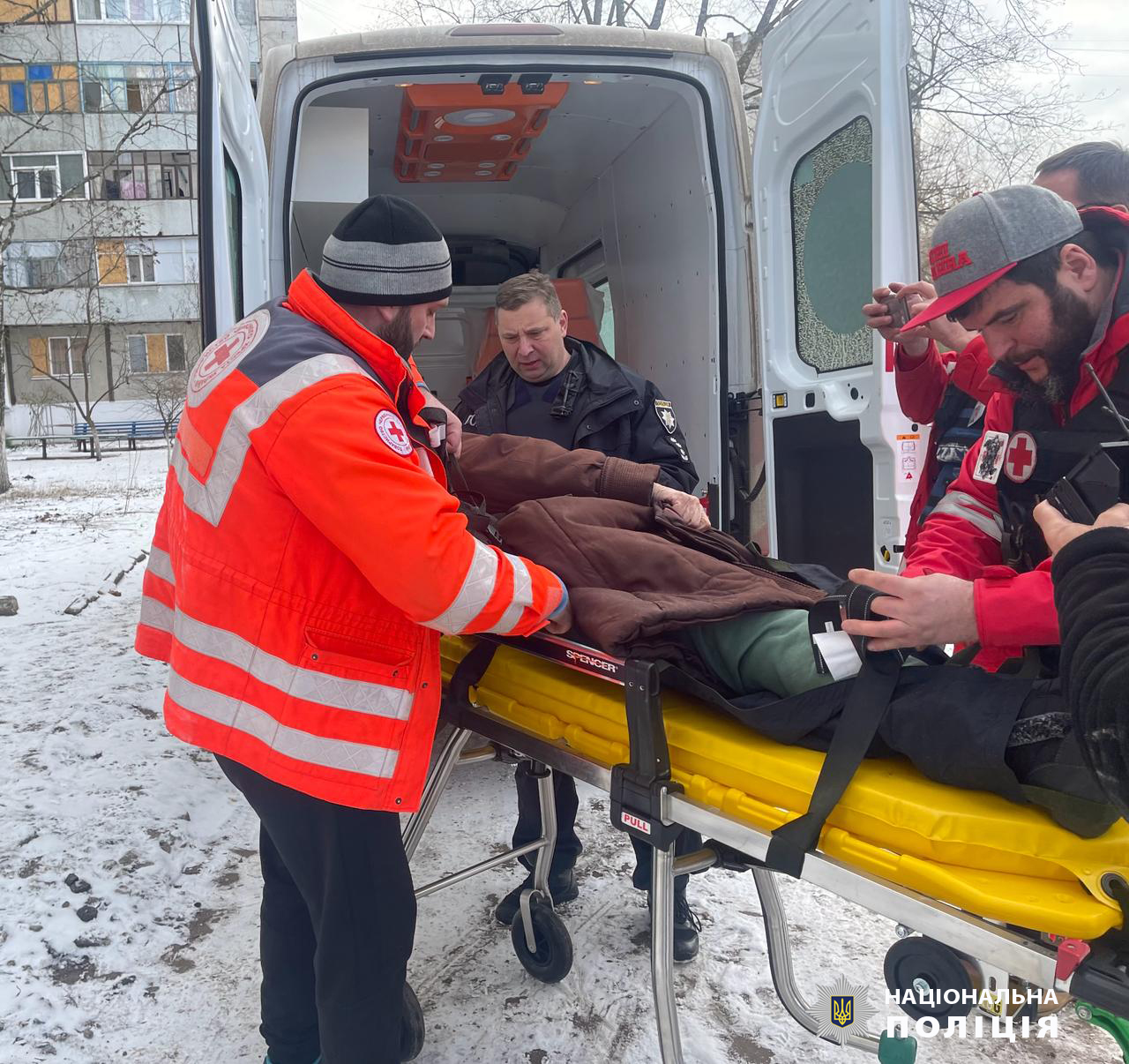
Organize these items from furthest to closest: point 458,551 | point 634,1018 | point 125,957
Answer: point 125,957, point 634,1018, point 458,551

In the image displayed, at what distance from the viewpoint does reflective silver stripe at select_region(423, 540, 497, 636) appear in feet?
4.77

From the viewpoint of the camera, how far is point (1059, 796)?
118cm

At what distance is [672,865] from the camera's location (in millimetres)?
1562

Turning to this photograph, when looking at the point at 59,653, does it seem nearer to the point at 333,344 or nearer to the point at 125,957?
the point at 125,957

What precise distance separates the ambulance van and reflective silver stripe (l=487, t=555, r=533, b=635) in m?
1.63

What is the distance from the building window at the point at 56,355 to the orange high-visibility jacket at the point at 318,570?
87.3 feet

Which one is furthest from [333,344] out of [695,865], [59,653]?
[59,653]

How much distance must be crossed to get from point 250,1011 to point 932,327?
239 cm

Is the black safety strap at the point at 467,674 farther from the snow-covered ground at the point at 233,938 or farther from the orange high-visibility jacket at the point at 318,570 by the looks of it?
the snow-covered ground at the point at 233,938

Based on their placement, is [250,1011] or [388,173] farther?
[388,173]

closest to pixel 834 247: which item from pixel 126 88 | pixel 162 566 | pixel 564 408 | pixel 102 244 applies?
pixel 564 408

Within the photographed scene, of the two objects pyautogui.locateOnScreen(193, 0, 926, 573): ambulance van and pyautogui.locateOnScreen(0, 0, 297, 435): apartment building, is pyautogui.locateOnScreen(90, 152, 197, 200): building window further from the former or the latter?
pyautogui.locateOnScreen(193, 0, 926, 573): ambulance van

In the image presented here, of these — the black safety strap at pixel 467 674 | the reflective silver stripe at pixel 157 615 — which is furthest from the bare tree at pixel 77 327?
the black safety strap at pixel 467 674

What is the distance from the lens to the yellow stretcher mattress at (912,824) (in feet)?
3.71
